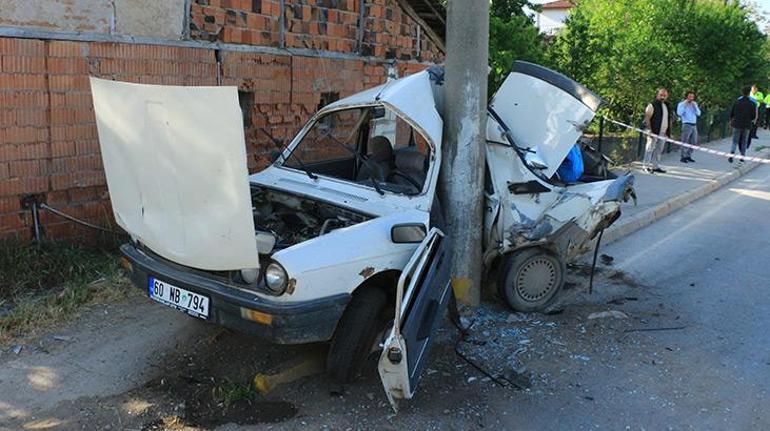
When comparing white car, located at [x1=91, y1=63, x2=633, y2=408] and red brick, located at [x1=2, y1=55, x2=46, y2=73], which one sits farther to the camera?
red brick, located at [x1=2, y1=55, x2=46, y2=73]

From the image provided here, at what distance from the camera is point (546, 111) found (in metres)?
5.75

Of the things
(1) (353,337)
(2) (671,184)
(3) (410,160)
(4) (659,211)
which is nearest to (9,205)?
(3) (410,160)

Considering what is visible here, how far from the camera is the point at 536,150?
5.68 m

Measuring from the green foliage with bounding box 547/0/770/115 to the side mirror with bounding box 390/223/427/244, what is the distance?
12.6 m

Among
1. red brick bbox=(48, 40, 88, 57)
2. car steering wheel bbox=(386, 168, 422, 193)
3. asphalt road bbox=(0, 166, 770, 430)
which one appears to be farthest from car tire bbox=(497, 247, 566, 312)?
red brick bbox=(48, 40, 88, 57)

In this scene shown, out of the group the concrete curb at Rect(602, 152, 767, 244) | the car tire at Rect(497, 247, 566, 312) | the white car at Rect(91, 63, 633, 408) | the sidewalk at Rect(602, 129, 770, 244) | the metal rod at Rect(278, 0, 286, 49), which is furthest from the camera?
the sidewalk at Rect(602, 129, 770, 244)

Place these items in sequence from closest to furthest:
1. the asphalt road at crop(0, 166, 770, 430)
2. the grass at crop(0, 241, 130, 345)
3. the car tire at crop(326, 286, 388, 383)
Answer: the asphalt road at crop(0, 166, 770, 430) < the car tire at crop(326, 286, 388, 383) < the grass at crop(0, 241, 130, 345)

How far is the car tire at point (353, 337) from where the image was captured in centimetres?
412

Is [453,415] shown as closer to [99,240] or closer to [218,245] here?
[218,245]

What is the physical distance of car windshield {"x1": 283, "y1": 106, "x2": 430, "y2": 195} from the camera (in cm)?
523

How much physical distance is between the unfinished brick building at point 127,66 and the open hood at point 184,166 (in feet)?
6.96

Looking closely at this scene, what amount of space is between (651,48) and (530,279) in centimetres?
1395

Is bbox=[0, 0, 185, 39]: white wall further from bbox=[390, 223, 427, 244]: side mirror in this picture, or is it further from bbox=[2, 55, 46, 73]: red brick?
bbox=[390, 223, 427, 244]: side mirror

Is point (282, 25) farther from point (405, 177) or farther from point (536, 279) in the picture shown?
point (536, 279)
